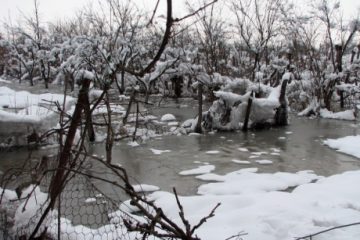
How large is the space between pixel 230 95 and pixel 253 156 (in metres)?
3.06

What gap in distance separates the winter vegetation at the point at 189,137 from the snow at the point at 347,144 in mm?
50

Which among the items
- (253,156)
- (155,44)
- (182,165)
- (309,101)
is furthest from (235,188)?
(155,44)

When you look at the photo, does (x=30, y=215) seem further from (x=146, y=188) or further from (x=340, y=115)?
(x=340, y=115)

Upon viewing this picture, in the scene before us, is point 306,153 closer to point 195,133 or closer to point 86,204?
point 195,133

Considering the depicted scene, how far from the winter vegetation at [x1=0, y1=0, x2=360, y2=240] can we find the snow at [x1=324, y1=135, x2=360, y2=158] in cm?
5

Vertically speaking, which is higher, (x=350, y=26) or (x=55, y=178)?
(x=350, y=26)

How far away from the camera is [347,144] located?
8625mm

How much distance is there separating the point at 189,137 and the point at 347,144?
339cm

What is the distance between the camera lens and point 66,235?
2988mm

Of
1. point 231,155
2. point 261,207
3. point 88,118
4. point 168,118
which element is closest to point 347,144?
point 231,155

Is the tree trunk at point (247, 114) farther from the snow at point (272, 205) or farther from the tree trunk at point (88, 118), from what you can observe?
the snow at point (272, 205)

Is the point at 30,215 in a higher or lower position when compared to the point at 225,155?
higher

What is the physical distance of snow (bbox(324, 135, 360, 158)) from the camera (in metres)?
8.08

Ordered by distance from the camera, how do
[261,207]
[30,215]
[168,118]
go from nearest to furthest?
1. [30,215]
2. [261,207]
3. [168,118]
